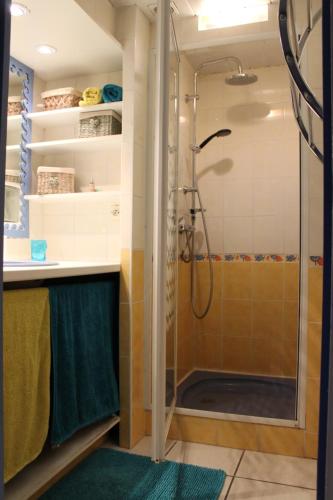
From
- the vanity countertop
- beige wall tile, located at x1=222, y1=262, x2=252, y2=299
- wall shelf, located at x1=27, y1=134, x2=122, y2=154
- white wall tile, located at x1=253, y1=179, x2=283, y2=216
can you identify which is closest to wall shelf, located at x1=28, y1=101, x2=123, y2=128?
wall shelf, located at x1=27, y1=134, x2=122, y2=154

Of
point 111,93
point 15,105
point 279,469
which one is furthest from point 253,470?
point 15,105

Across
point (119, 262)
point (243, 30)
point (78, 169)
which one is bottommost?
point (119, 262)

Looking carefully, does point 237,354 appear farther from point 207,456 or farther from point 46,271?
point 46,271

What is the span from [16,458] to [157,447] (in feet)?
1.95

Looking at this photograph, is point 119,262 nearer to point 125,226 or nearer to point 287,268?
point 125,226

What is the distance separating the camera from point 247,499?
1648 millimetres

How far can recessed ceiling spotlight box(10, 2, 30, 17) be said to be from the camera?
1.81 metres

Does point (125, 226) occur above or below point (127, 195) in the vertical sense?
below

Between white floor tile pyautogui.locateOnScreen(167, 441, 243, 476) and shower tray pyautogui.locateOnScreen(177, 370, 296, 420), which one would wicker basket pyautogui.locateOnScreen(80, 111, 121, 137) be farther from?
white floor tile pyautogui.locateOnScreen(167, 441, 243, 476)

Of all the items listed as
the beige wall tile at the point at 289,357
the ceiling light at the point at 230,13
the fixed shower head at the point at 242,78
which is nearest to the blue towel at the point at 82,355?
the beige wall tile at the point at 289,357

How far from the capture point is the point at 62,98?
2334mm

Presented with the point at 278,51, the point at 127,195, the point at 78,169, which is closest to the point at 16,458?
the point at 127,195

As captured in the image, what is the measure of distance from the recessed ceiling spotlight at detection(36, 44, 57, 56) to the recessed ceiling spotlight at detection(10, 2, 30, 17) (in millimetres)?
274

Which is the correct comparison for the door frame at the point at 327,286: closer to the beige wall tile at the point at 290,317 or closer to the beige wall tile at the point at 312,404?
the beige wall tile at the point at 312,404
